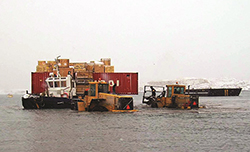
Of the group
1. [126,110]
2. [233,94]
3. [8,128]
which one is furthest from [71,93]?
[233,94]

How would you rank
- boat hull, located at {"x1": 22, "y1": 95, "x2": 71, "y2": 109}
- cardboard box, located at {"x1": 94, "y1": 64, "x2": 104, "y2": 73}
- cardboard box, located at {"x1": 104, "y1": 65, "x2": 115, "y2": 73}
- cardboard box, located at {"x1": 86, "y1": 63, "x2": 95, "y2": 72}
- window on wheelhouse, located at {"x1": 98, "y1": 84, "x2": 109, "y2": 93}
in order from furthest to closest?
cardboard box, located at {"x1": 104, "y1": 65, "x2": 115, "y2": 73} → cardboard box, located at {"x1": 86, "y1": 63, "x2": 95, "y2": 72} → cardboard box, located at {"x1": 94, "y1": 64, "x2": 104, "y2": 73} → boat hull, located at {"x1": 22, "y1": 95, "x2": 71, "y2": 109} → window on wheelhouse, located at {"x1": 98, "y1": 84, "x2": 109, "y2": 93}

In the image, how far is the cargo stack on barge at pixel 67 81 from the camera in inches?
1358

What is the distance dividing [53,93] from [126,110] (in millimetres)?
10761

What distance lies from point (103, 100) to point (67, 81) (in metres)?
8.86

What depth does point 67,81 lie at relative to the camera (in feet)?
120

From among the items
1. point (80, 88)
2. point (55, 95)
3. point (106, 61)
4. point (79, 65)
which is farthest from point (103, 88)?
point (106, 61)

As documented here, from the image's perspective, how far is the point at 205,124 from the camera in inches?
890

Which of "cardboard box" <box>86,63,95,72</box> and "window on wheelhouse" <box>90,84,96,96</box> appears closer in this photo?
"window on wheelhouse" <box>90,84,96,96</box>

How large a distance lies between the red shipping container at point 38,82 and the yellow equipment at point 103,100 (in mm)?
11521

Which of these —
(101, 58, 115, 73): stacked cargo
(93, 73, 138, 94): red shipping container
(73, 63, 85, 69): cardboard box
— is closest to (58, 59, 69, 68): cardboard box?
(73, 63, 85, 69): cardboard box

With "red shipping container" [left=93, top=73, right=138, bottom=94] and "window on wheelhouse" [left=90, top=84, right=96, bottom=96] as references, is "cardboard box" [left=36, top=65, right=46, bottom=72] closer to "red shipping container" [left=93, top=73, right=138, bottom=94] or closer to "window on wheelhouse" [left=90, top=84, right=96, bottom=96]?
"red shipping container" [left=93, top=73, right=138, bottom=94]

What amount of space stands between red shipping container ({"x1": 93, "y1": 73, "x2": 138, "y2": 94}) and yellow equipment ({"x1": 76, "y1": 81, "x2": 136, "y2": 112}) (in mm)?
9870

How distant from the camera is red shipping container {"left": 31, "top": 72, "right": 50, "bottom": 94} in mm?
39281

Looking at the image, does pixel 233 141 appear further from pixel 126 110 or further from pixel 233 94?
pixel 233 94
